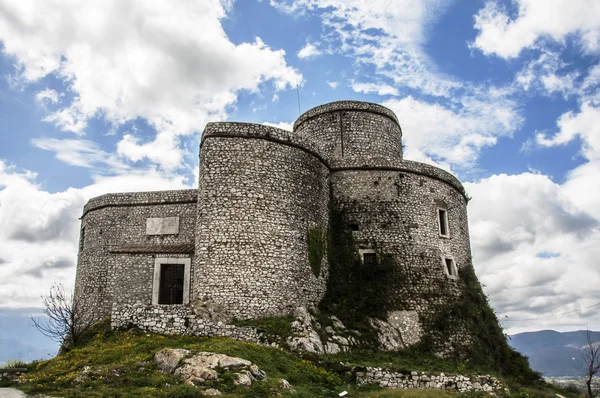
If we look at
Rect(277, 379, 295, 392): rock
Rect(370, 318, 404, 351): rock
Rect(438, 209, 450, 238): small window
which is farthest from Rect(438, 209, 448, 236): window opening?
Rect(277, 379, 295, 392): rock

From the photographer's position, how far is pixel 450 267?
2769cm

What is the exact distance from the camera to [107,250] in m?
27.8

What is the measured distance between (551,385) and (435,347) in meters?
7.98

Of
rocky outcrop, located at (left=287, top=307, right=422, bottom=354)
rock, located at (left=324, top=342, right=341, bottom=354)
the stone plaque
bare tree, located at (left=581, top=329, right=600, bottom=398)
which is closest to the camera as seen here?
rocky outcrop, located at (left=287, top=307, right=422, bottom=354)

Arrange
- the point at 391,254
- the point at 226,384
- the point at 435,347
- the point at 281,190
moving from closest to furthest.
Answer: the point at 226,384
the point at 281,190
the point at 435,347
the point at 391,254

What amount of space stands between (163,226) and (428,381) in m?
15.6

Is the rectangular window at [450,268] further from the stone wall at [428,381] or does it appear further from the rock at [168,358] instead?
the rock at [168,358]

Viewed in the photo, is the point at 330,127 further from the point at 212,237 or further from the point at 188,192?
the point at 212,237

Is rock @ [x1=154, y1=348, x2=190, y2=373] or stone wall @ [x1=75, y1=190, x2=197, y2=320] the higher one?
stone wall @ [x1=75, y1=190, x2=197, y2=320]

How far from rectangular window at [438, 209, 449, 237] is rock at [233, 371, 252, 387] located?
17414 millimetres

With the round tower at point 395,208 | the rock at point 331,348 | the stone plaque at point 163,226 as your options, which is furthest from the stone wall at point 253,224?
the stone plaque at point 163,226

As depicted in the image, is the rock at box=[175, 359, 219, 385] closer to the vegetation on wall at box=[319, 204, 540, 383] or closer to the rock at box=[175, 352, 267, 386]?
the rock at box=[175, 352, 267, 386]

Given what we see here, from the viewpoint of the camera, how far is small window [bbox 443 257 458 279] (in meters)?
27.1

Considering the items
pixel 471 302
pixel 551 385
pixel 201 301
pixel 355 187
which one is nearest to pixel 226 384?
pixel 201 301
